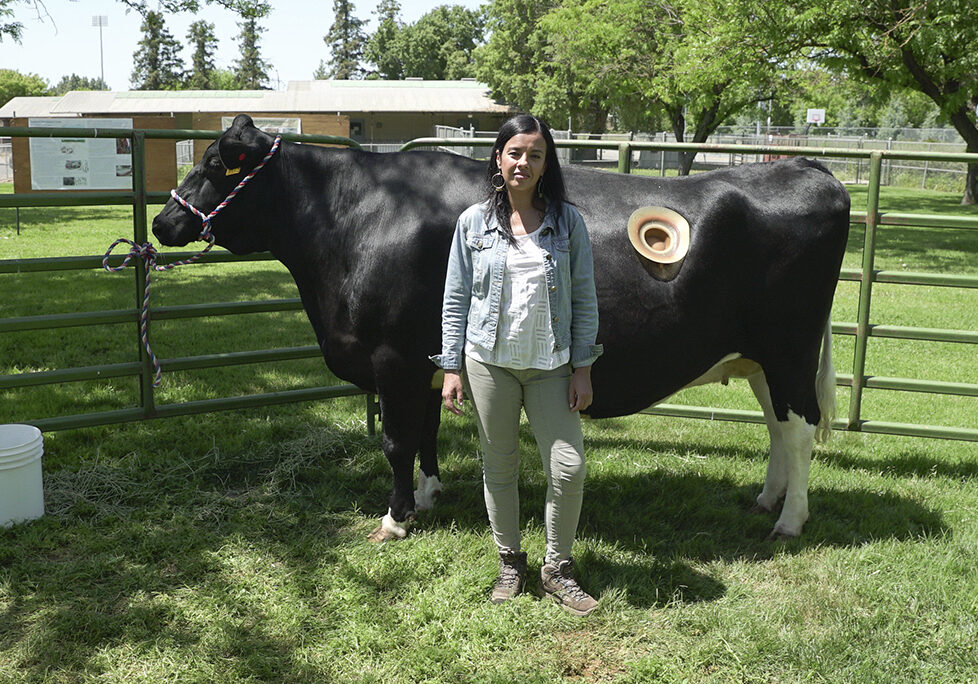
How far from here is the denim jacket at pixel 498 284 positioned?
352 centimetres

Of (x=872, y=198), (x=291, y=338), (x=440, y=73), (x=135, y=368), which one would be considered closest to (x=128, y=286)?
(x=291, y=338)

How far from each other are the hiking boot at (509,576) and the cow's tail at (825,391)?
182 centimetres

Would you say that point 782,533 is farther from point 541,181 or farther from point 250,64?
point 250,64

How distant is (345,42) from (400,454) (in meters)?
110

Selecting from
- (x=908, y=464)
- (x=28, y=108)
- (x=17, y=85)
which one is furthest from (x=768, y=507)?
(x=17, y=85)

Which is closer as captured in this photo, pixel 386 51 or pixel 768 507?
pixel 768 507

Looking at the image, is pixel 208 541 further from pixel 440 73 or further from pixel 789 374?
pixel 440 73

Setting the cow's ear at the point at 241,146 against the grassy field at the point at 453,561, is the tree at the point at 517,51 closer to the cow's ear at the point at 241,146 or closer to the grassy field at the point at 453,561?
the grassy field at the point at 453,561

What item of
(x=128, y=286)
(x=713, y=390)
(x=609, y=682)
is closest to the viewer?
(x=609, y=682)

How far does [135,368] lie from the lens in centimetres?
529

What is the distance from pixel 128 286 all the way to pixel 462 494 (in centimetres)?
700

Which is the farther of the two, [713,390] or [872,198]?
[713,390]

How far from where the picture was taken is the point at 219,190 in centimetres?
464

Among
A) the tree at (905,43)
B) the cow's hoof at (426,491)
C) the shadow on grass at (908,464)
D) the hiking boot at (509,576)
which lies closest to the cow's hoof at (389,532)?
the cow's hoof at (426,491)
